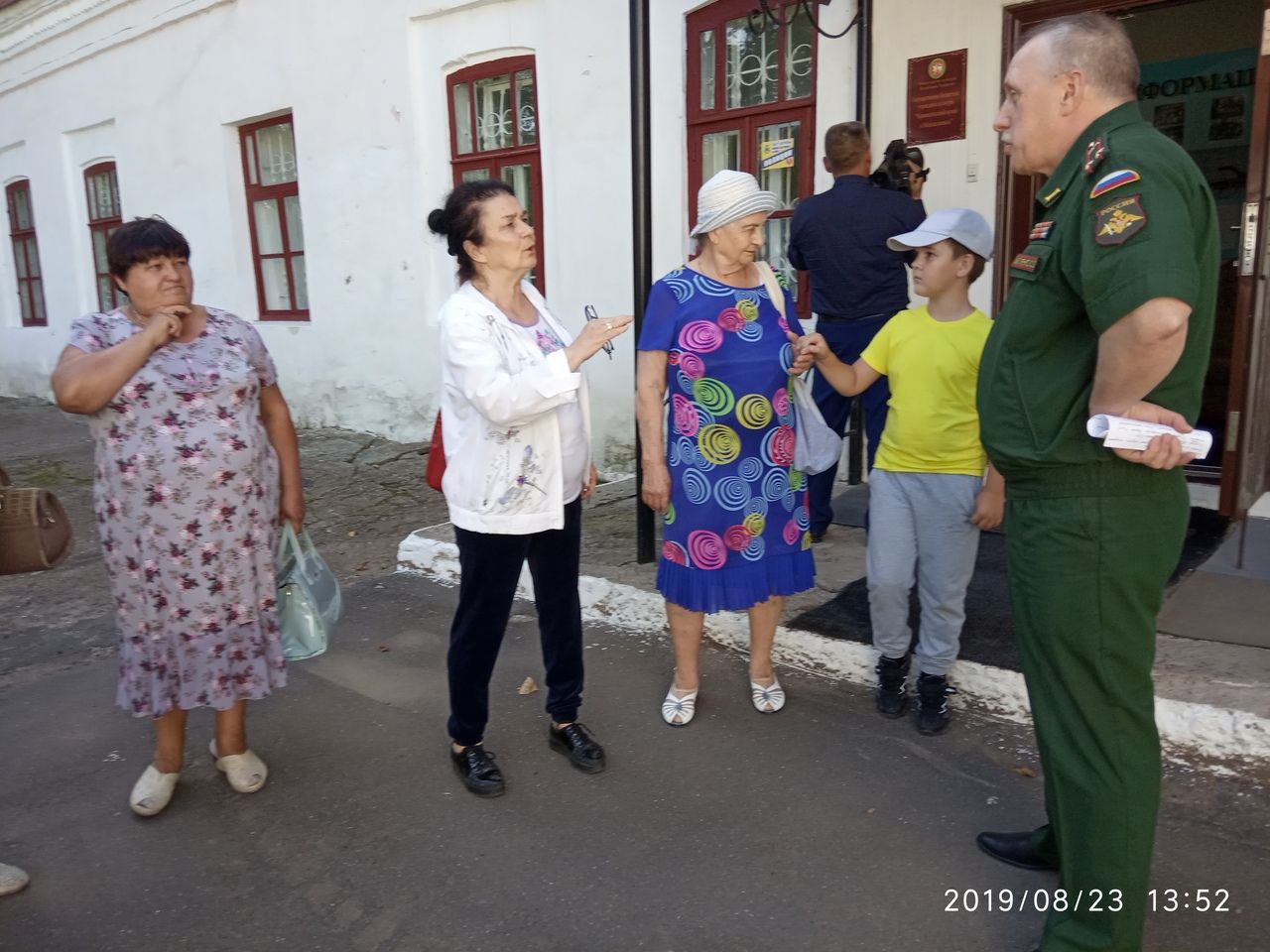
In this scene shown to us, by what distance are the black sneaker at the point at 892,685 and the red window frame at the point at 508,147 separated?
4.86 meters

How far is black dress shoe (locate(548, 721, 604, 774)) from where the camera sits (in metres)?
3.19

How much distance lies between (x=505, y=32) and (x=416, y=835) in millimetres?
6214

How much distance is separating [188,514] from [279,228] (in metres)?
7.53

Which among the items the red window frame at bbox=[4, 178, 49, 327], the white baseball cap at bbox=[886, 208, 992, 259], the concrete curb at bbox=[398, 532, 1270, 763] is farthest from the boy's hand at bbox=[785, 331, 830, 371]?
the red window frame at bbox=[4, 178, 49, 327]

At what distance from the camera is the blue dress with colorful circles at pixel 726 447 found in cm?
318

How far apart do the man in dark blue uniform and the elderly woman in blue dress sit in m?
1.44

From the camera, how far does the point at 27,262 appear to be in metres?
13.5

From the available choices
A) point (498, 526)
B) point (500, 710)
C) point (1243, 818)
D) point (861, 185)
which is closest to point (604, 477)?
point (861, 185)

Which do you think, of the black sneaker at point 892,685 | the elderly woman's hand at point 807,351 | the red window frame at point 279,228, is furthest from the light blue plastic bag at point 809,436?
the red window frame at point 279,228

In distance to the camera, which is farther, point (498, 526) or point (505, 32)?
point (505, 32)

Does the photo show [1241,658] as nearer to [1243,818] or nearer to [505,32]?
[1243,818]

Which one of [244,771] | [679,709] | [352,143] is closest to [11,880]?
[244,771]

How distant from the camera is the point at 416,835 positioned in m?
2.88

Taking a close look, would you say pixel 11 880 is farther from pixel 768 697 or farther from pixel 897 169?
pixel 897 169
